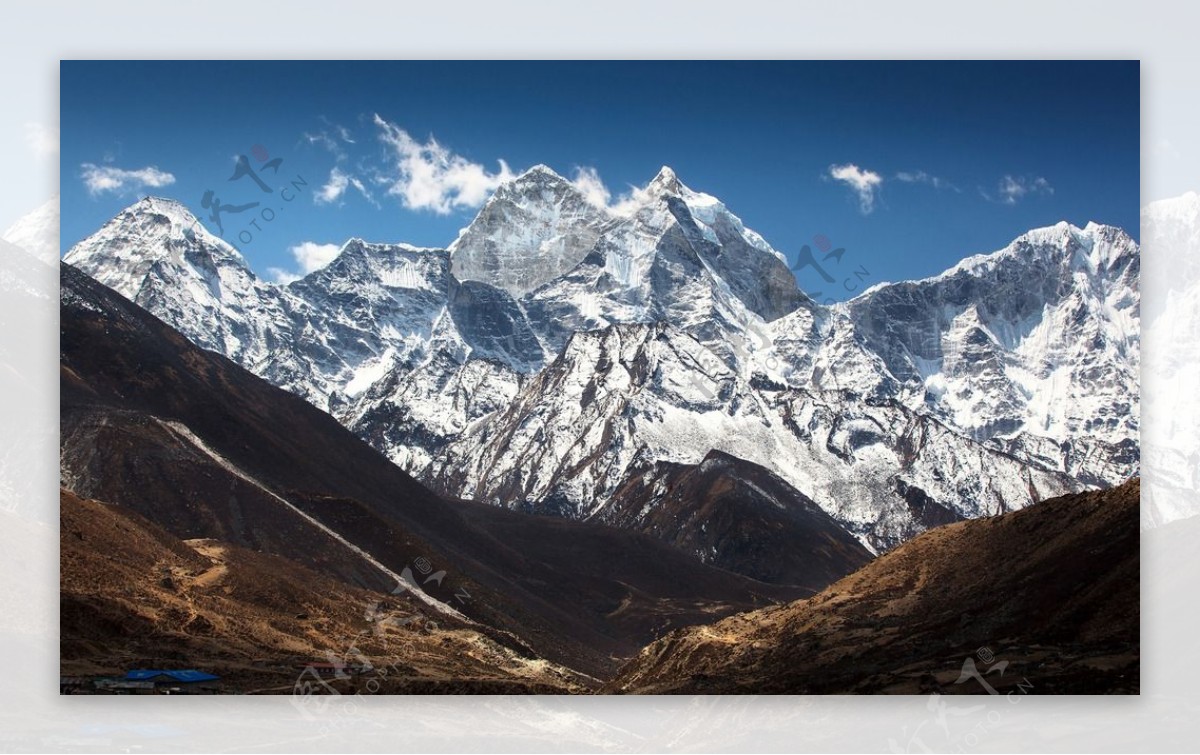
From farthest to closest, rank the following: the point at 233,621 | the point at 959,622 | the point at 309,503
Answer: the point at 309,503, the point at 233,621, the point at 959,622

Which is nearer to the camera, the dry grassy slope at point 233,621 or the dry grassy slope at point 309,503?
the dry grassy slope at point 233,621

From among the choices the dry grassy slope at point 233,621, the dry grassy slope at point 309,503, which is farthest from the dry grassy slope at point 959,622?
the dry grassy slope at point 309,503

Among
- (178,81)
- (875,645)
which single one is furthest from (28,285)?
(875,645)

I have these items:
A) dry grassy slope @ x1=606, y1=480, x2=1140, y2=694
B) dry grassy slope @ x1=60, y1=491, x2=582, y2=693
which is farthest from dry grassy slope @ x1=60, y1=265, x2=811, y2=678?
dry grassy slope @ x1=606, y1=480, x2=1140, y2=694

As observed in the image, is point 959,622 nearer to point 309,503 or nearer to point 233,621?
point 233,621

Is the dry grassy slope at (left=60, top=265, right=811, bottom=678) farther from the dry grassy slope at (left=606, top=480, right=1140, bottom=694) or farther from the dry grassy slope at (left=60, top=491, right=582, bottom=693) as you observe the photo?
the dry grassy slope at (left=606, top=480, right=1140, bottom=694)

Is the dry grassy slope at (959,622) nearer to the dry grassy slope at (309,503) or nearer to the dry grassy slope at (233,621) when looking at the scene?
the dry grassy slope at (233,621)

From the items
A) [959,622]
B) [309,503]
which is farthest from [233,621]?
[309,503]
